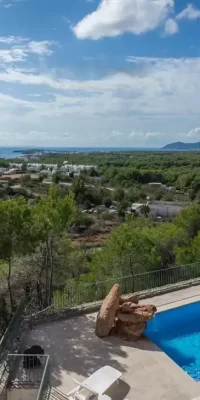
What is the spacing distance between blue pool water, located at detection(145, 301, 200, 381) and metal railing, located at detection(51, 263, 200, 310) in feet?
5.32

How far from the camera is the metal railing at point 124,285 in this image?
1302 cm

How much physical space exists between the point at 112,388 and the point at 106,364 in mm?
996

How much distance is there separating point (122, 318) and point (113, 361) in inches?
57.2

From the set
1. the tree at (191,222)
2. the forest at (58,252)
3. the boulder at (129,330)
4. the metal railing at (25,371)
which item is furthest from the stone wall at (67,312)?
the tree at (191,222)

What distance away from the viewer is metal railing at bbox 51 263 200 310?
1302cm

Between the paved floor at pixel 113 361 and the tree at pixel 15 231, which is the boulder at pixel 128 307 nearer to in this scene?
the paved floor at pixel 113 361

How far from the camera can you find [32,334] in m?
10.6

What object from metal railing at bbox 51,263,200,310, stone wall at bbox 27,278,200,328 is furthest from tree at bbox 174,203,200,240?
stone wall at bbox 27,278,200,328

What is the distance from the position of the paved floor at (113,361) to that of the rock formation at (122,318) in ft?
0.80

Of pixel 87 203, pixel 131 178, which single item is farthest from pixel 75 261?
pixel 131 178

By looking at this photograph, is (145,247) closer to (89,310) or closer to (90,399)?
(89,310)

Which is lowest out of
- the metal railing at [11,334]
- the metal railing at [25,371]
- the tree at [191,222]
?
the metal railing at [25,371]

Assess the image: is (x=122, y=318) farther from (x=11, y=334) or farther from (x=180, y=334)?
(x=11, y=334)

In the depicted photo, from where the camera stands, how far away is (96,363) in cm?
929
